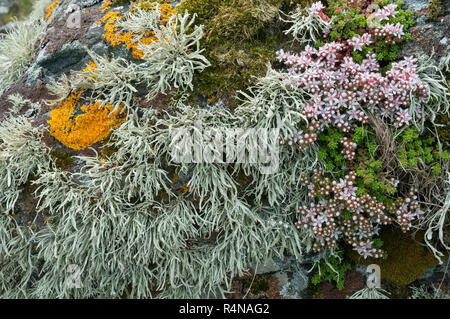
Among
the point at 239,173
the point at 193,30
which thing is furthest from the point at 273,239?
the point at 193,30

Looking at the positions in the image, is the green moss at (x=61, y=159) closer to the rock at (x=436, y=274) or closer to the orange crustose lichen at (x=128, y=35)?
the orange crustose lichen at (x=128, y=35)

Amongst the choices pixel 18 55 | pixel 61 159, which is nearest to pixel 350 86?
pixel 61 159

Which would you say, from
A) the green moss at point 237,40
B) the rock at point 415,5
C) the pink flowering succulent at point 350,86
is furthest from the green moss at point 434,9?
the green moss at point 237,40

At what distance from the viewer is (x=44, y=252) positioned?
366 centimetres

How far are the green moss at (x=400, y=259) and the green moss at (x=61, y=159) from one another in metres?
3.41

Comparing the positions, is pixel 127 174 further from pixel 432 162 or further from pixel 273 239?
pixel 432 162

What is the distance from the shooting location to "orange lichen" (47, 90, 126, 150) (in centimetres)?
374

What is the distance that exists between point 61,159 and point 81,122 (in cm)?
49

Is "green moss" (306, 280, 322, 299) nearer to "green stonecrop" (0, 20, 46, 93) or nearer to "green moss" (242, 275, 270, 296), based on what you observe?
"green moss" (242, 275, 270, 296)

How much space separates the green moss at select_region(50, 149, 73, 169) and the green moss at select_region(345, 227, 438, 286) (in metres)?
3.41

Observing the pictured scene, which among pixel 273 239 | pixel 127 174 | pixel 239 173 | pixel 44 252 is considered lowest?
pixel 273 239

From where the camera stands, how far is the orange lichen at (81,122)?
374 centimetres

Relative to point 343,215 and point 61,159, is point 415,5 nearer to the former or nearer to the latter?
point 343,215

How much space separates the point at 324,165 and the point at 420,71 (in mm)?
1394
